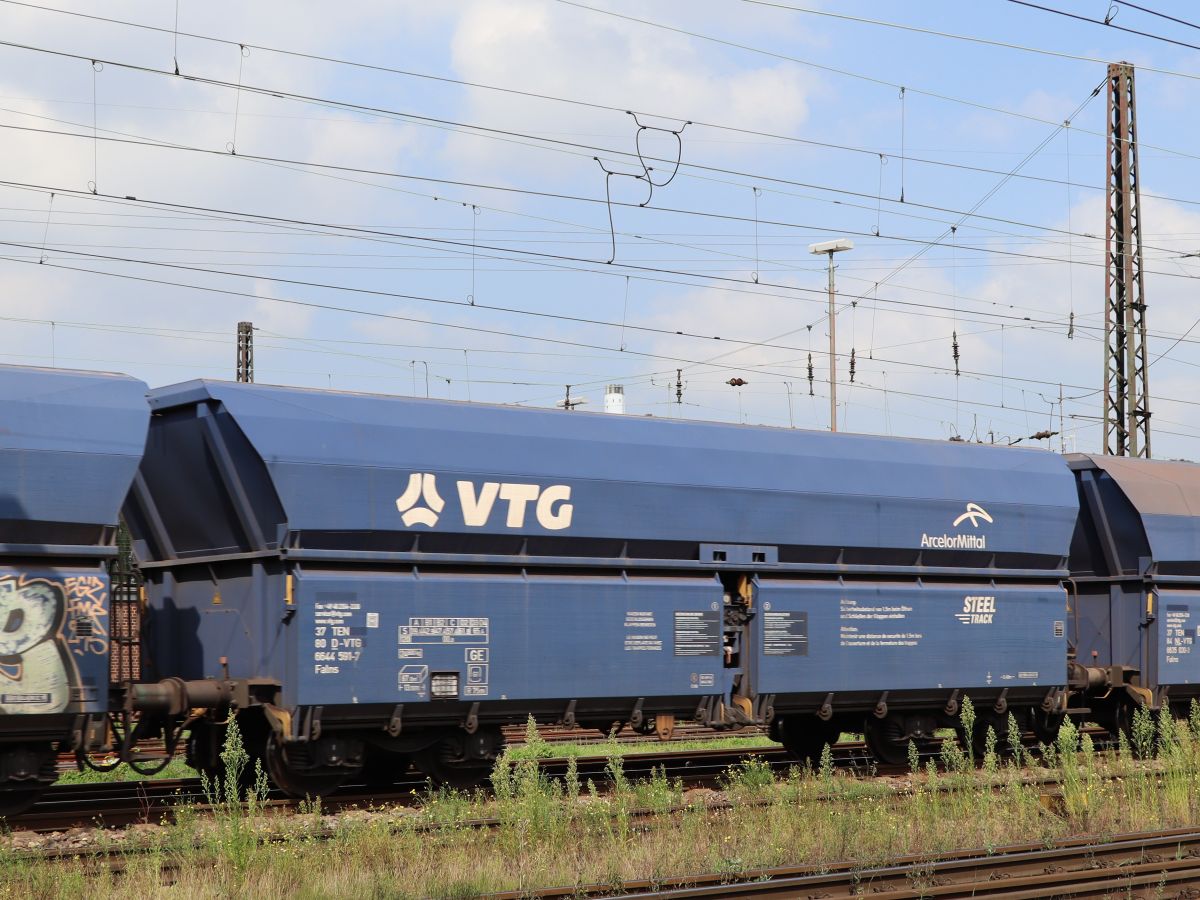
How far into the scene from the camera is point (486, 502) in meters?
14.6

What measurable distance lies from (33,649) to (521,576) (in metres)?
4.91

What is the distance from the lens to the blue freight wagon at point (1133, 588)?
65.0ft

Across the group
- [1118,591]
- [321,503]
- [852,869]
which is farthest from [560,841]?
[1118,591]

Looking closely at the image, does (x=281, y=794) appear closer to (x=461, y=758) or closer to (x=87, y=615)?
(x=461, y=758)

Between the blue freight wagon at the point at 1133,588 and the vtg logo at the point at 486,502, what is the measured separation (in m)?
8.77

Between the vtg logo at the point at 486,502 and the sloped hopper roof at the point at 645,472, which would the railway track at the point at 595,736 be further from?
the vtg logo at the point at 486,502

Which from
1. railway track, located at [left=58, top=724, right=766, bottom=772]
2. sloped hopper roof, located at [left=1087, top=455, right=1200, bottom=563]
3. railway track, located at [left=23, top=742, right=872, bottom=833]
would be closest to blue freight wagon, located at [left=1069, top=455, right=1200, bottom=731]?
sloped hopper roof, located at [left=1087, top=455, right=1200, bottom=563]

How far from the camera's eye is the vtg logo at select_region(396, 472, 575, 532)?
14.2 m

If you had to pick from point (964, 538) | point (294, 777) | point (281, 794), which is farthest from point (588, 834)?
point (964, 538)

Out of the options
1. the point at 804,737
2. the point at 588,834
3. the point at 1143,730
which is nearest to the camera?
the point at 588,834

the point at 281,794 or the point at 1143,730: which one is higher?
the point at 1143,730

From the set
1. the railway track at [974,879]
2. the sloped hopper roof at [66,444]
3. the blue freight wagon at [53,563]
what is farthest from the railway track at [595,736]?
the railway track at [974,879]

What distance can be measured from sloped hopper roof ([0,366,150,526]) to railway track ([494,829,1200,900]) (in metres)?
5.65

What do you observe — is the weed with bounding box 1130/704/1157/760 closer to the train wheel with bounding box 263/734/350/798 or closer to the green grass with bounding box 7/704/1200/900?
the green grass with bounding box 7/704/1200/900
